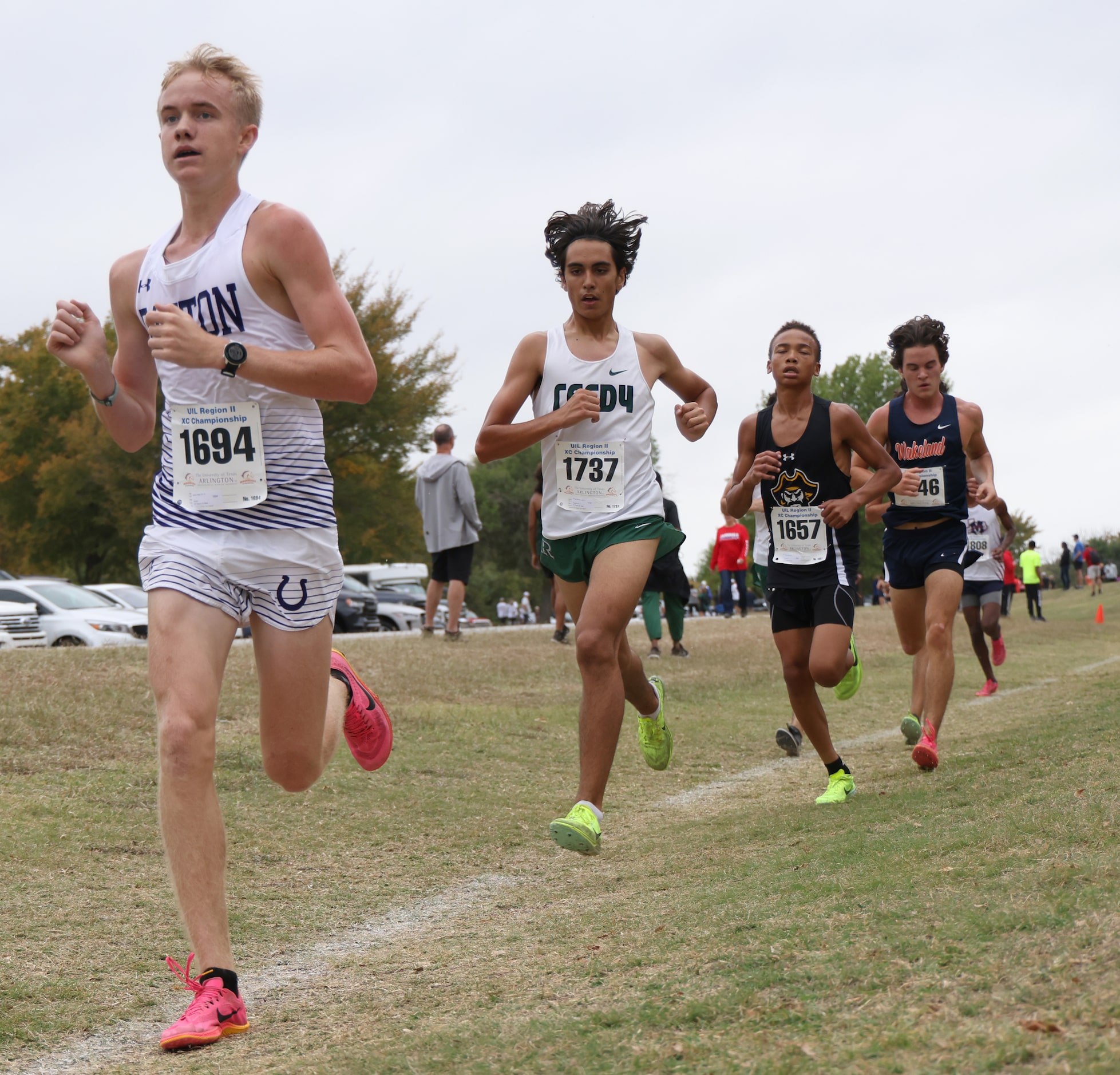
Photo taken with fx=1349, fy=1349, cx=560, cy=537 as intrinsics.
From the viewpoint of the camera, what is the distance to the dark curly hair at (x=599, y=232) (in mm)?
5723

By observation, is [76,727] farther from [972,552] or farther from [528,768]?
[972,552]

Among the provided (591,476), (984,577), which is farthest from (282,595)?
(984,577)

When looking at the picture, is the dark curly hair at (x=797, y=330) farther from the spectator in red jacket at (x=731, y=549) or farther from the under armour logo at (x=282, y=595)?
the spectator in red jacket at (x=731, y=549)

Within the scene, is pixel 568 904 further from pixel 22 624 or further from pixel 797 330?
pixel 22 624

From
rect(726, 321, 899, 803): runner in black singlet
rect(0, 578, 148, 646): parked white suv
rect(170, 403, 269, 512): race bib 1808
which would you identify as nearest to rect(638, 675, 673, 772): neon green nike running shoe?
rect(726, 321, 899, 803): runner in black singlet

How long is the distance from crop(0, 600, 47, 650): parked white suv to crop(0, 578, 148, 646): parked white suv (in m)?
0.65

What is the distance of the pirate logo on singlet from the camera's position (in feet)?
22.2

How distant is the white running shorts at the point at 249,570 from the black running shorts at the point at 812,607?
11.1 feet

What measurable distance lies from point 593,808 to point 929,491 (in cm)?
334

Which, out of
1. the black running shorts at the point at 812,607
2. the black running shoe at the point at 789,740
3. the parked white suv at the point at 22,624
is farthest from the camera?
the parked white suv at the point at 22,624

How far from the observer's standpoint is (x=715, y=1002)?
9.52ft

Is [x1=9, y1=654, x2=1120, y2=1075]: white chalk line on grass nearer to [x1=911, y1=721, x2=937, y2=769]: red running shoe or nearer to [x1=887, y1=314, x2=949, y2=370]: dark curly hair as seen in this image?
[x1=911, y1=721, x2=937, y2=769]: red running shoe

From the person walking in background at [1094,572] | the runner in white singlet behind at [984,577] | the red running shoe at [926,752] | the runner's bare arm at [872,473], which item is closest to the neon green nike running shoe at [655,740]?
the red running shoe at [926,752]

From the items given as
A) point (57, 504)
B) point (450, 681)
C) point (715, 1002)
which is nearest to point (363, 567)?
point (57, 504)
